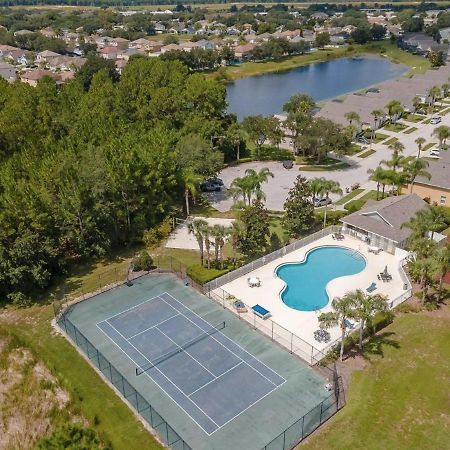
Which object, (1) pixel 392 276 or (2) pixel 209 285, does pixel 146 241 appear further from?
(1) pixel 392 276

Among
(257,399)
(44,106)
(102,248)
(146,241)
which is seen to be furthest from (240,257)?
(44,106)

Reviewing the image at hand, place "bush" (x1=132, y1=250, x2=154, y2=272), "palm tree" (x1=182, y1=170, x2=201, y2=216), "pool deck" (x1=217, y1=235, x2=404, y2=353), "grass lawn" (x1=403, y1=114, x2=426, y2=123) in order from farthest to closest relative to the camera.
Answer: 1. "grass lawn" (x1=403, y1=114, x2=426, y2=123)
2. "palm tree" (x1=182, y1=170, x2=201, y2=216)
3. "bush" (x1=132, y1=250, x2=154, y2=272)
4. "pool deck" (x1=217, y1=235, x2=404, y2=353)

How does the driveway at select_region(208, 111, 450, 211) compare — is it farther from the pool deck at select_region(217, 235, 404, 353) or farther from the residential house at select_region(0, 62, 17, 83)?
the residential house at select_region(0, 62, 17, 83)

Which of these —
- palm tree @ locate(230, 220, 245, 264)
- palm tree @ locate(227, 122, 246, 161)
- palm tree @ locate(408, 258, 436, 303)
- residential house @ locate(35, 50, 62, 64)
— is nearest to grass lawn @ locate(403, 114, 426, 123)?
palm tree @ locate(227, 122, 246, 161)

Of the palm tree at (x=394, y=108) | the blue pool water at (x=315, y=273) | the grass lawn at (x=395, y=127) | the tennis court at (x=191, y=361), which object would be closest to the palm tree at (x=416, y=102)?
the grass lawn at (x=395, y=127)

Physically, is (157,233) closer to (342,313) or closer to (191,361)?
(191,361)

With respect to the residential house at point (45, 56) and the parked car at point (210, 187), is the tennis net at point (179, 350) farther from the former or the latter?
the residential house at point (45, 56)
